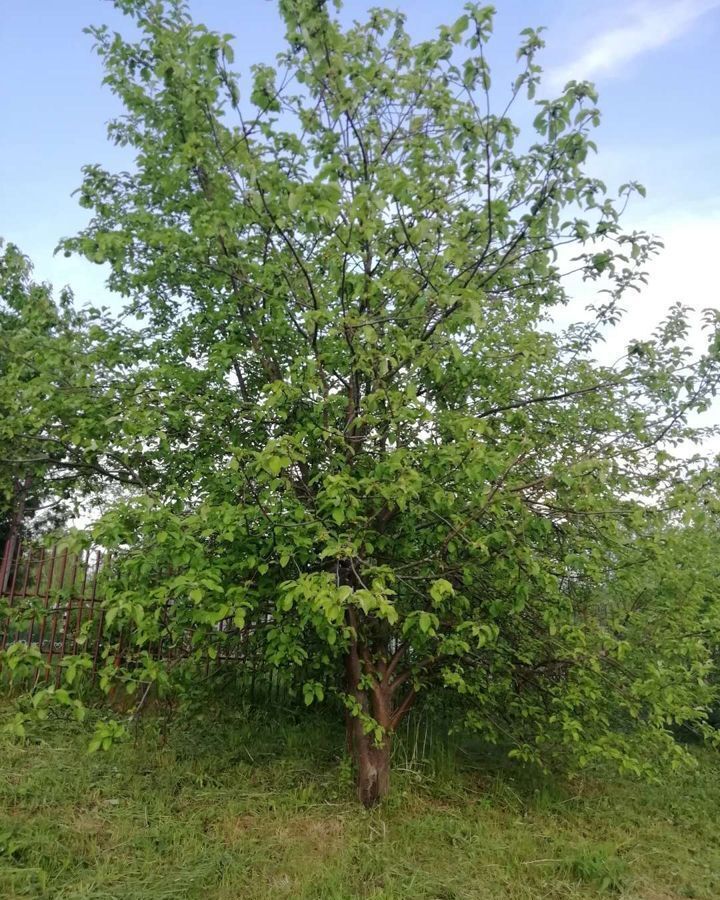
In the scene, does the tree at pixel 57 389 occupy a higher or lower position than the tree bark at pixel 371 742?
higher

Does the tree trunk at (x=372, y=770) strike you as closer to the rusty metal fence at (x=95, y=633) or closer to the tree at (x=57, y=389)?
the rusty metal fence at (x=95, y=633)

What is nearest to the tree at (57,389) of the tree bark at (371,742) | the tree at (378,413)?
the tree at (378,413)

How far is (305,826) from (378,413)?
2769 millimetres

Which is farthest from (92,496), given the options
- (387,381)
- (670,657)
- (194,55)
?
(670,657)

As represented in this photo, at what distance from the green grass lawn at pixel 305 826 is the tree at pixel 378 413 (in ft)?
1.81

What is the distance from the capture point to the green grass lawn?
12.4 feet

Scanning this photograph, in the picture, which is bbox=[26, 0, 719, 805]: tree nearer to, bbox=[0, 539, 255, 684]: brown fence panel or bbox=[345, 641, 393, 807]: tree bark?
bbox=[345, 641, 393, 807]: tree bark

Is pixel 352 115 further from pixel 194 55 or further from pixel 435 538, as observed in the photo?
pixel 435 538

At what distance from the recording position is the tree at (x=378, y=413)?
12.7 ft

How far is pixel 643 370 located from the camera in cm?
508

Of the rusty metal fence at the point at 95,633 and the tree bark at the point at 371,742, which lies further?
the tree bark at the point at 371,742

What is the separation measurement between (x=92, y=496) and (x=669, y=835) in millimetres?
5901

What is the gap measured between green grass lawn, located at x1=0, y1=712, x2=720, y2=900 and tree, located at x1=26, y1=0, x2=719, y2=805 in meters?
0.55

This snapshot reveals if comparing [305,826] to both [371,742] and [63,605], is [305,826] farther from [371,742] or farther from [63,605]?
[63,605]
